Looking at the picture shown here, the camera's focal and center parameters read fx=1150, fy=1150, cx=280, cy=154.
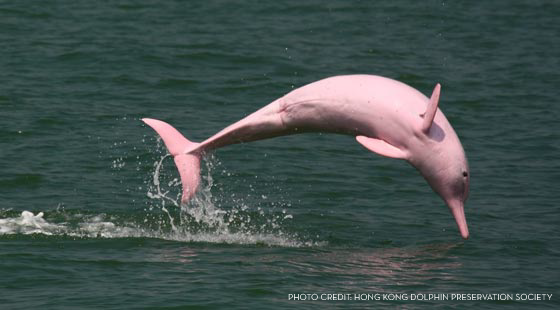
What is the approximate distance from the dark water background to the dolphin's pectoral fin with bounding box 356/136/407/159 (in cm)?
170

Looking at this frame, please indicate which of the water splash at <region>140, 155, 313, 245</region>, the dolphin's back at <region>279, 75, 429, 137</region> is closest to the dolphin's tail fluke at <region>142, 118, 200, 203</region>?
the water splash at <region>140, 155, 313, 245</region>

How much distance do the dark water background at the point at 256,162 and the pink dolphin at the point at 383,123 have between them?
1.47 metres

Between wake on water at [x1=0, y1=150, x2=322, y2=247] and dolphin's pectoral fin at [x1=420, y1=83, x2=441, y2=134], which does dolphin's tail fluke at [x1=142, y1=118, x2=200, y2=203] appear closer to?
wake on water at [x1=0, y1=150, x2=322, y2=247]

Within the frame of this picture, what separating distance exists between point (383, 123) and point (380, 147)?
1.74 ft

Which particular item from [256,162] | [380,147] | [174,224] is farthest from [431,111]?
[256,162]

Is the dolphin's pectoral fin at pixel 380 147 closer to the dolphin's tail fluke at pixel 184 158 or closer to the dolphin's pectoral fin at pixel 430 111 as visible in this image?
the dolphin's pectoral fin at pixel 430 111

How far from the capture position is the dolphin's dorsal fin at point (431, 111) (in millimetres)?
14039

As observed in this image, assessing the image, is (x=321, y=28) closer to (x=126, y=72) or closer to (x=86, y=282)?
(x=126, y=72)

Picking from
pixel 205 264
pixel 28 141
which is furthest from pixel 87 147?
pixel 205 264

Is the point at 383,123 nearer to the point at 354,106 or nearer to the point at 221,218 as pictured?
the point at 354,106

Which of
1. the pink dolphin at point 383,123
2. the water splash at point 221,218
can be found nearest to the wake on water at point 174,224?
the water splash at point 221,218

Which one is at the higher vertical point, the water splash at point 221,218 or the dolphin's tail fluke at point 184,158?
the dolphin's tail fluke at point 184,158

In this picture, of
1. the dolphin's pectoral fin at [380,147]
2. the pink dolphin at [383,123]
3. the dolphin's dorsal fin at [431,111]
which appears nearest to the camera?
the dolphin's dorsal fin at [431,111]

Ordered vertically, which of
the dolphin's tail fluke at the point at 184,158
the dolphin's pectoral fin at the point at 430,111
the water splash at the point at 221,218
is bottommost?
the water splash at the point at 221,218
